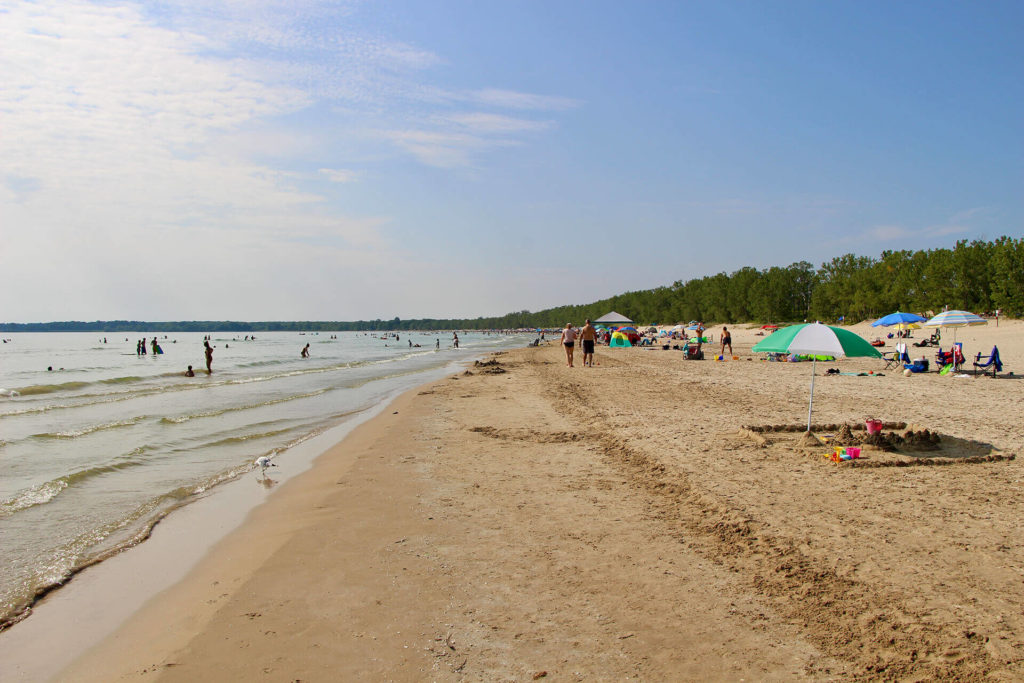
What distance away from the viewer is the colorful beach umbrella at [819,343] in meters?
8.55

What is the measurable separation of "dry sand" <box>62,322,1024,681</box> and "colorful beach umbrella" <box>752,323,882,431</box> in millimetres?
1563

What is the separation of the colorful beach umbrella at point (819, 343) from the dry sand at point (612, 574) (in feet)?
5.13

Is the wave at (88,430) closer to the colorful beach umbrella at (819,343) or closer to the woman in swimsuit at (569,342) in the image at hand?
the colorful beach umbrella at (819,343)

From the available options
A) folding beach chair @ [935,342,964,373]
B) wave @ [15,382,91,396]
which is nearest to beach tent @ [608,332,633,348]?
folding beach chair @ [935,342,964,373]

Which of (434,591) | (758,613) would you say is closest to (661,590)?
(758,613)

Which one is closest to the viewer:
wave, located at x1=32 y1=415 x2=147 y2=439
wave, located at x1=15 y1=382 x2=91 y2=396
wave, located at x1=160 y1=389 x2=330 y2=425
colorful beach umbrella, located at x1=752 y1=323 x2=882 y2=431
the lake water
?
the lake water

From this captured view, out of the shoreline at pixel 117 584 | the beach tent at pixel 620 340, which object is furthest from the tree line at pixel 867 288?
the shoreline at pixel 117 584

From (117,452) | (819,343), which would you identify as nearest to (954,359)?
(819,343)

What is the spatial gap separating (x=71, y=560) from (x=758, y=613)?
260 inches

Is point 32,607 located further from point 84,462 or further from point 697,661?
point 84,462

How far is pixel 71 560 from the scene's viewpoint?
598 cm

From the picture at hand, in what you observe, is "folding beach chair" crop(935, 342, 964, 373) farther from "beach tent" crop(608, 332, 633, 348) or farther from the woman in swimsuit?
"beach tent" crop(608, 332, 633, 348)

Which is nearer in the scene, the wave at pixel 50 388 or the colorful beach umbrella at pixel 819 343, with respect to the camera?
the colorful beach umbrella at pixel 819 343

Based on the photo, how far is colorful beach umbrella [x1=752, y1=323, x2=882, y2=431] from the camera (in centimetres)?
855
